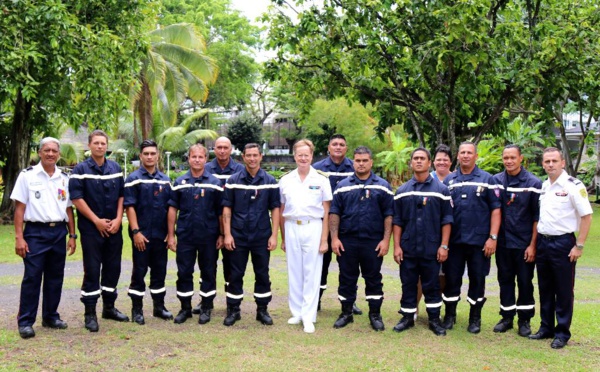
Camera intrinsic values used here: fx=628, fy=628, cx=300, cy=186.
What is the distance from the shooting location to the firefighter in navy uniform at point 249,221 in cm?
679

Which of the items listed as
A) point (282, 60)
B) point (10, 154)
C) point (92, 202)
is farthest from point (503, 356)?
point (10, 154)

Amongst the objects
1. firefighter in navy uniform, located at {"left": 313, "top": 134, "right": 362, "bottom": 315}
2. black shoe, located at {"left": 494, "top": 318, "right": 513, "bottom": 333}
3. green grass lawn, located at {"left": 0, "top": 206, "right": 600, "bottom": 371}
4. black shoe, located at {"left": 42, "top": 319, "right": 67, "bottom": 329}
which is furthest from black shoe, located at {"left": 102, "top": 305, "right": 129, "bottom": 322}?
black shoe, located at {"left": 494, "top": 318, "right": 513, "bottom": 333}

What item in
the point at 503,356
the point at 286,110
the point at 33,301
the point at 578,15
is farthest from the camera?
the point at 286,110

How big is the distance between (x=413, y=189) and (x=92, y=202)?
3338mm

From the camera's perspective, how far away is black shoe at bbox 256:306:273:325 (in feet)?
22.8

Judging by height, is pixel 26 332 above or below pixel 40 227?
below

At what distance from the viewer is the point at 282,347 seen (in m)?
6.05

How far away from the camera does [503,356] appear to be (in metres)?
5.84

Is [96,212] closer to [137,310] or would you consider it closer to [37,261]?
[37,261]

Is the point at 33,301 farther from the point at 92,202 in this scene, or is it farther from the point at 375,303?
the point at 375,303

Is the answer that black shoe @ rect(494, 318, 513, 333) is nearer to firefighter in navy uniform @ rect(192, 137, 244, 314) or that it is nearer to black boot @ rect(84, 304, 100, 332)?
firefighter in navy uniform @ rect(192, 137, 244, 314)

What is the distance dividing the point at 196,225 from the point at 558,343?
3860 millimetres

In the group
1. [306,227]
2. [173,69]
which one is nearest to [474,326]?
[306,227]

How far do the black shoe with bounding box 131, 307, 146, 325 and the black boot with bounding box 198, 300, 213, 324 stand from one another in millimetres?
622
